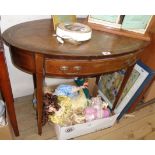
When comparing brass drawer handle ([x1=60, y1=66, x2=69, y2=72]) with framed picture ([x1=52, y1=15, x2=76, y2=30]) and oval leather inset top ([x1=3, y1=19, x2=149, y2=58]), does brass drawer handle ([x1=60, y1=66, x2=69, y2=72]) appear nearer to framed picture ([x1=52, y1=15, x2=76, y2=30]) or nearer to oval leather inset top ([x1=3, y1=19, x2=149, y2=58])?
oval leather inset top ([x1=3, y1=19, x2=149, y2=58])

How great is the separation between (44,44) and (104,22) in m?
0.46

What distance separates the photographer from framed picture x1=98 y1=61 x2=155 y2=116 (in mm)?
1443

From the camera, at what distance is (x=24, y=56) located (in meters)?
0.98

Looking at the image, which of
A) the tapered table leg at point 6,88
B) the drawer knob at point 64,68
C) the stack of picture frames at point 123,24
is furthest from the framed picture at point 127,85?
the tapered table leg at point 6,88

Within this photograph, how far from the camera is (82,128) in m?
1.41

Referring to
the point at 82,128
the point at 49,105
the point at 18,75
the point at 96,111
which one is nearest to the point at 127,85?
the point at 96,111

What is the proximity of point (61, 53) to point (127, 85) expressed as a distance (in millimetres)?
834

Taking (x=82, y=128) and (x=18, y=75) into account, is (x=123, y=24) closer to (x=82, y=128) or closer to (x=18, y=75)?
(x=82, y=128)

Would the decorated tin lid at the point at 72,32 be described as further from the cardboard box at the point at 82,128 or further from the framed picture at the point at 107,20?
the cardboard box at the point at 82,128

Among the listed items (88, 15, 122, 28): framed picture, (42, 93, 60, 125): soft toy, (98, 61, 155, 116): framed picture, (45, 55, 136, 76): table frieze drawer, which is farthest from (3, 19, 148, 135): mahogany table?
(98, 61, 155, 116): framed picture

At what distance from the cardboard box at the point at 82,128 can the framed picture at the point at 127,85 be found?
0.19 metres

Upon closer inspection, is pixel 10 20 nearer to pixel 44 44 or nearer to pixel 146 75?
pixel 44 44

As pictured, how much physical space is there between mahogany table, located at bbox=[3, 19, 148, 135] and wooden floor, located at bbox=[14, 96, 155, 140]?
415mm
